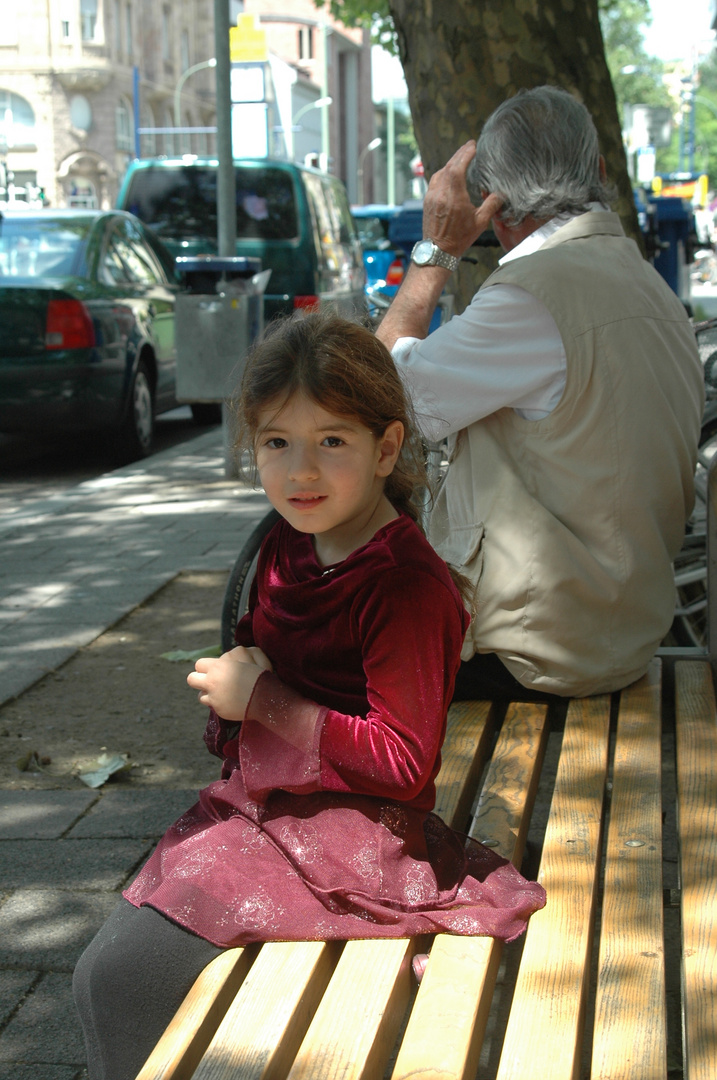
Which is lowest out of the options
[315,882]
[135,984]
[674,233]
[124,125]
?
[135,984]

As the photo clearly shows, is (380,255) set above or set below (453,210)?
above

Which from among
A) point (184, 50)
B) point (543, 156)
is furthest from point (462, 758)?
point (184, 50)

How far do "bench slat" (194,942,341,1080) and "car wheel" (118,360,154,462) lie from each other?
7992 mm

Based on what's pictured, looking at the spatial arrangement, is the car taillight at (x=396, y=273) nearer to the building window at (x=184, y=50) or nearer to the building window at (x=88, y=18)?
the building window at (x=88, y=18)

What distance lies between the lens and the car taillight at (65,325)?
8688mm

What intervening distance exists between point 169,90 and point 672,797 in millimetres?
62598

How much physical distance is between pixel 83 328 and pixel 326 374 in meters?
7.17

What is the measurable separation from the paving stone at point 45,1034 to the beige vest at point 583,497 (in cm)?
104

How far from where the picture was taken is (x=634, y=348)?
2678mm

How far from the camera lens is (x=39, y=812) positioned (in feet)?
11.3

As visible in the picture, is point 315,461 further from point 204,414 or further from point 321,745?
point 204,414

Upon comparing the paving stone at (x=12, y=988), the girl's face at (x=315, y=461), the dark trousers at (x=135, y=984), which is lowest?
the paving stone at (x=12, y=988)

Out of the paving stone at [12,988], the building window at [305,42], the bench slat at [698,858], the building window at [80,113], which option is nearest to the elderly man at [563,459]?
the bench slat at [698,858]

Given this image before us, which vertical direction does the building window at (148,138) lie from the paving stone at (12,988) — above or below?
above
